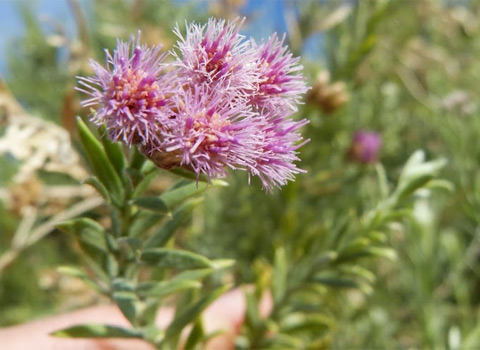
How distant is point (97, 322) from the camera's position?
4.21ft

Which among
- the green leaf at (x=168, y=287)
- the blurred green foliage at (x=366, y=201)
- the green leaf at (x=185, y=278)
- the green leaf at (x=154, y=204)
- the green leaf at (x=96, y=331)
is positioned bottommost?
the green leaf at (x=96, y=331)

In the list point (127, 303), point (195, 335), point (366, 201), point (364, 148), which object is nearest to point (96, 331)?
point (127, 303)

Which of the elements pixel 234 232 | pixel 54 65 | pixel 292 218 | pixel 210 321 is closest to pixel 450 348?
pixel 292 218

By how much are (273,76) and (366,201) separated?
0.90 m

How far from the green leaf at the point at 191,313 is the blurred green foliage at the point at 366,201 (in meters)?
0.33

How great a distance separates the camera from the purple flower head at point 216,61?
535 mm

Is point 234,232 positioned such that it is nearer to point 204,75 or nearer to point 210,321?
point 210,321

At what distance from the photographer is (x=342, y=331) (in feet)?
4.98

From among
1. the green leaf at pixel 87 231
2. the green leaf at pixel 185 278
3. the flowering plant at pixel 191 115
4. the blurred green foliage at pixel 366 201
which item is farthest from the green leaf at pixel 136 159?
the blurred green foliage at pixel 366 201

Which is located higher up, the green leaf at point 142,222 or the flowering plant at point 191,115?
the flowering plant at point 191,115

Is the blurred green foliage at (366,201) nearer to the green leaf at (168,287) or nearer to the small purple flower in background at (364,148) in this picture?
the small purple flower in background at (364,148)

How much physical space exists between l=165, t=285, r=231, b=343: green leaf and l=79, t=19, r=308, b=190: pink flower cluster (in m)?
0.30

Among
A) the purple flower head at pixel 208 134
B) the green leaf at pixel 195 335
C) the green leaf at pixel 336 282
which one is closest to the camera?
the purple flower head at pixel 208 134

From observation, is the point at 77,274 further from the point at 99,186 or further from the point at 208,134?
the point at 208,134
